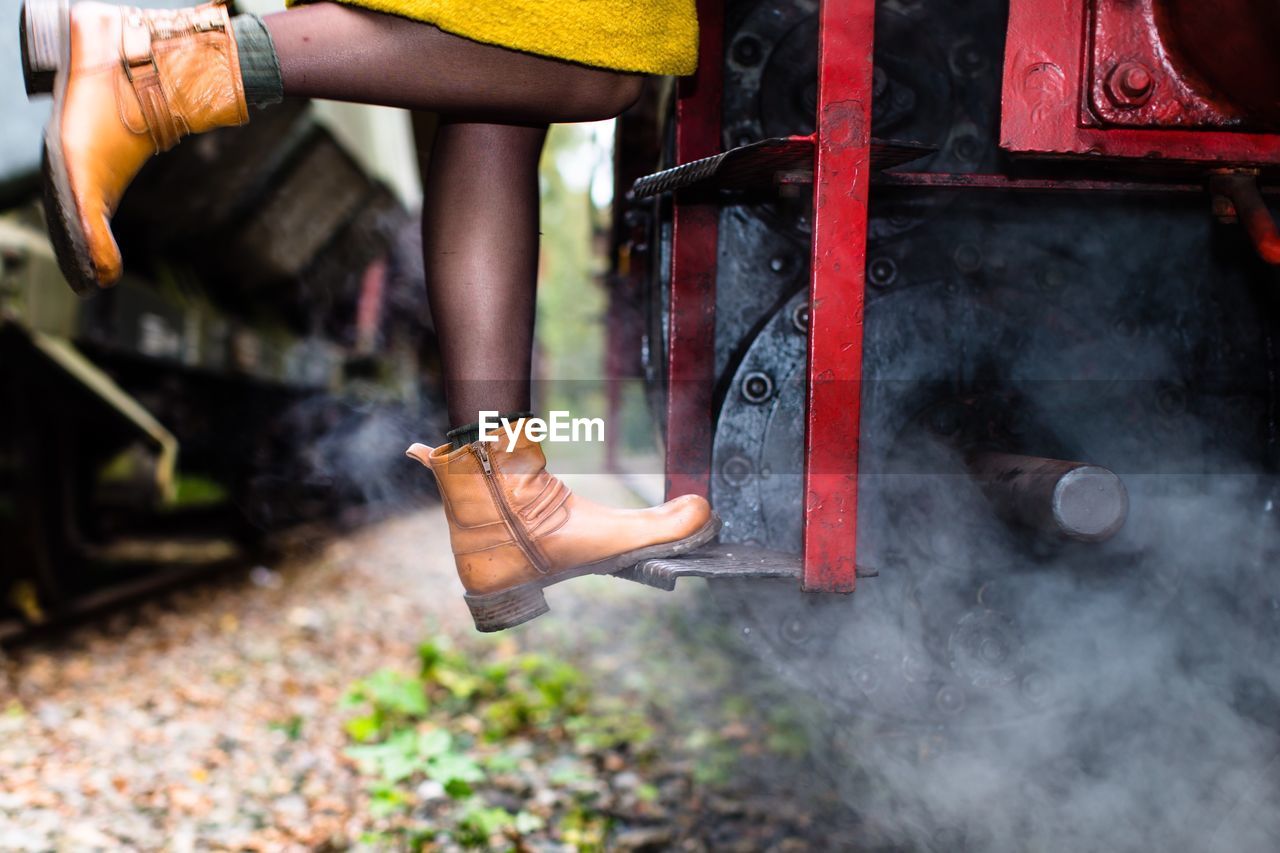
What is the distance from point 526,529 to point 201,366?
13.9ft

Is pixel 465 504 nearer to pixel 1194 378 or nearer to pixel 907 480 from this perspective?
pixel 907 480

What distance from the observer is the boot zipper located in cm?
149

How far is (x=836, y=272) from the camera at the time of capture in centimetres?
135

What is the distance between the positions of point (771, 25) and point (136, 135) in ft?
3.42

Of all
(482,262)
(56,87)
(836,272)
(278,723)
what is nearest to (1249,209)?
(836,272)

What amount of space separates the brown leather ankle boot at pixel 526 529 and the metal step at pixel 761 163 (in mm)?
443

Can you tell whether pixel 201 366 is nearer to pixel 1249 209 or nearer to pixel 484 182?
pixel 484 182

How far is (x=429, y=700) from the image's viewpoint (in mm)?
3695

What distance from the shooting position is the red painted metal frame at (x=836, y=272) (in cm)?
134

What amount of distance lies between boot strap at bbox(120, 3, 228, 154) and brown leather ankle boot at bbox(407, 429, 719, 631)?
0.59 meters

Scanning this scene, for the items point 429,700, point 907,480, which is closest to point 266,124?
→ point 429,700

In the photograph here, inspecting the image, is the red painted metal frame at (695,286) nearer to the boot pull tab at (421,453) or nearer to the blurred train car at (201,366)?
the boot pull tab at (421,453)

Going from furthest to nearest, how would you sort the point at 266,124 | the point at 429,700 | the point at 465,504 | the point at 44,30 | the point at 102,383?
the point at 266,124, the point at 102,383, the point at 429,700, the point at 465,504, the point at 44,30

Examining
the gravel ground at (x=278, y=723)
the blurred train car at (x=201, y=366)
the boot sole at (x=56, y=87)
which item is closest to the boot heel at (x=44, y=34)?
the boot sole at (x=56, y=87)
